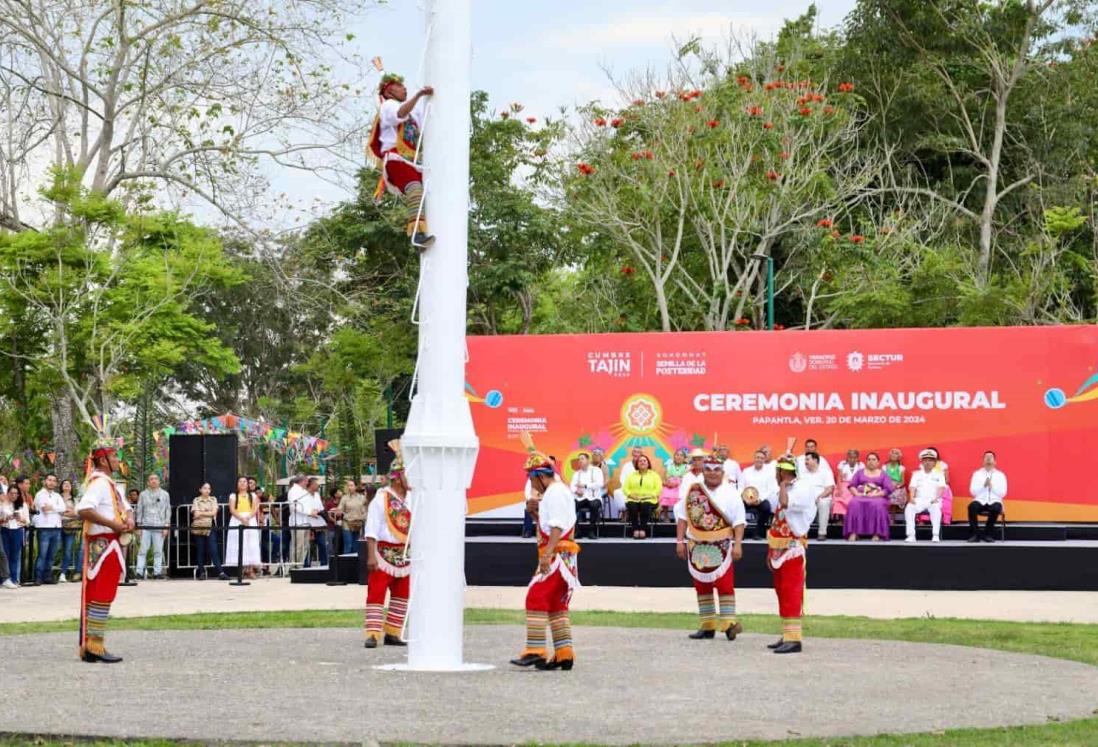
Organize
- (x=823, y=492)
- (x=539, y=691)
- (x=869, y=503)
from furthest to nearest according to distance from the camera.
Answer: (x=823, y=492) < (x=869, y=503) < (x=539, y=691)

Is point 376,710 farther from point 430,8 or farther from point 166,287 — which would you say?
point 166,287

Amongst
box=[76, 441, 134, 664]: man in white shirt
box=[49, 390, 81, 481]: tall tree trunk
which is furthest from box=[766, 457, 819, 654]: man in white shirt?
box=[49, 390, 81, 481]: tall tree trunk

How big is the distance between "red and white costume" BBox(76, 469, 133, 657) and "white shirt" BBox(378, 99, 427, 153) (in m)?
3.56

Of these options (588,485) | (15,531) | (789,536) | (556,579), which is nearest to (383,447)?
(588,485)

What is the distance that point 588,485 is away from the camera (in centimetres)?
2625

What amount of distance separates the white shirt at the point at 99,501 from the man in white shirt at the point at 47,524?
1252 cm

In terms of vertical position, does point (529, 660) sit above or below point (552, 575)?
below

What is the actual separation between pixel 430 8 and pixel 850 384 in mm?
15040

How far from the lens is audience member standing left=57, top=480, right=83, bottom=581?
26453 millimetres

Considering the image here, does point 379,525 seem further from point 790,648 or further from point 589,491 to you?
point 589,491

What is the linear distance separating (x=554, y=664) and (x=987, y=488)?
46.0ft

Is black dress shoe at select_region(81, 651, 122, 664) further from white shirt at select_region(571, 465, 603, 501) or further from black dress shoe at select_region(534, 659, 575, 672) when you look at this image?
white shirt at select_region(571, 465, 603, 501)

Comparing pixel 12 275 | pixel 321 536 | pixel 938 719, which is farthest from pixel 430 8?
pixel 12 275

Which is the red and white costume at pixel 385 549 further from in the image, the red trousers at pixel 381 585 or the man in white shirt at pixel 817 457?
the man in white shirt at pixel 817 457
